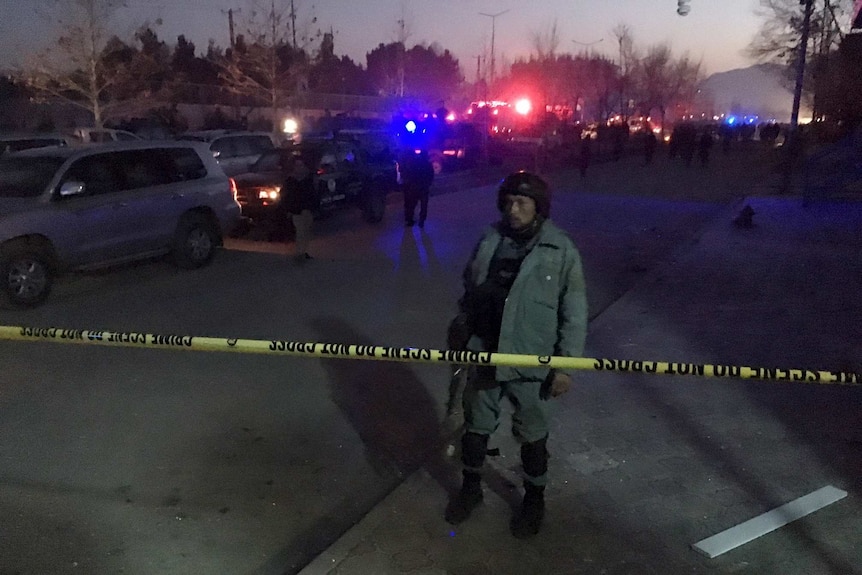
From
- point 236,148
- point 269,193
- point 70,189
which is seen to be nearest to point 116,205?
point 70,189

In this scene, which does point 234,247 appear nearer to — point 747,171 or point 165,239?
point 165,239

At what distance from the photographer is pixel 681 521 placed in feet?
12.6

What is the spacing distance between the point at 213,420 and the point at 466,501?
222 centimetres

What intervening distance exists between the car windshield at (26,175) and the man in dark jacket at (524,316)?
22.3 ft

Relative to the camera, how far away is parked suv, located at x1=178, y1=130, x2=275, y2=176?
17119mm

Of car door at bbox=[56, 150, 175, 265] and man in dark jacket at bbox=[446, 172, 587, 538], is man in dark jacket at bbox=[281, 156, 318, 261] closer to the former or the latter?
car door at bbox=[56, 150, 175, 265]

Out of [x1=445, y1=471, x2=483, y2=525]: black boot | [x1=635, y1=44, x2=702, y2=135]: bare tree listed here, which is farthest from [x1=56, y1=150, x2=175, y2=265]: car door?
[x1=635, y1=44, x2=702, y2=135]: bare tree

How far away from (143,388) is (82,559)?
7.69 ft

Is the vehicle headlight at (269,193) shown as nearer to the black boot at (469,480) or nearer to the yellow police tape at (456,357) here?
the yellow police tape at (456,357)

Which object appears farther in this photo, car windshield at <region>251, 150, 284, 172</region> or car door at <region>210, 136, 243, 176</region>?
car door at <region>210, 136, 243, 176</region>

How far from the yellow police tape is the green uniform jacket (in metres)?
0.13

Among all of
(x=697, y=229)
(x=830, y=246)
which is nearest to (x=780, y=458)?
(x=830, y=246)

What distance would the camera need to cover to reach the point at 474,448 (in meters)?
3.69

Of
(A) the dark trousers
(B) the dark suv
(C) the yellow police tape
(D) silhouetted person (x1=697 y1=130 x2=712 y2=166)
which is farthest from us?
(D) silhouetted person (x1=697 y1=130 x2=712 y2=166)
